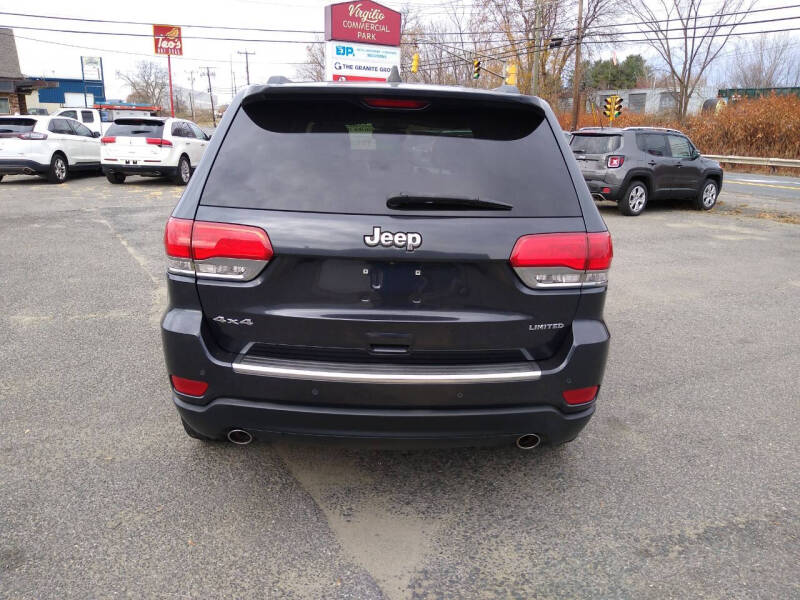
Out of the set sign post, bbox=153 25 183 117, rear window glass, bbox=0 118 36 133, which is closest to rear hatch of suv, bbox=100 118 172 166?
rear window glass, bbox=0 118 36 133

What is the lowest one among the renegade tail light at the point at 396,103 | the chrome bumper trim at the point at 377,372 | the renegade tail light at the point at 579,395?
the renegade tail light at the point at 579,395

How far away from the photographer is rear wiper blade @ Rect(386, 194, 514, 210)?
8.00 ft

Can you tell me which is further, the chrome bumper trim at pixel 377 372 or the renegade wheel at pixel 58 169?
the renegade wheel at pixel 58 169

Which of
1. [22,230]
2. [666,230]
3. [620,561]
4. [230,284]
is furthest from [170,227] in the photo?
[666,230]

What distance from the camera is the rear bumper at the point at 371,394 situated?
2432mm

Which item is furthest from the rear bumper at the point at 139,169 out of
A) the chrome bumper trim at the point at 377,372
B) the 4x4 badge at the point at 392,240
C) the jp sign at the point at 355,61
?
the 4x4 badge at the point at 392,240

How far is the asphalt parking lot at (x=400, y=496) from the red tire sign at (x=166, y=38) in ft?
147

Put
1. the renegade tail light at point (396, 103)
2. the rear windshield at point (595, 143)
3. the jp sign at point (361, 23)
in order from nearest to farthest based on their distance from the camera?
the renegade tail light at point (396, 103) < the rear windshield at point (595, 143) < the jp sign at point (361, 23)

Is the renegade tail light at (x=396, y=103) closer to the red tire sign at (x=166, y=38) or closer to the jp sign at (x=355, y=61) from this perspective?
the jp sign at (x=355, y=61)

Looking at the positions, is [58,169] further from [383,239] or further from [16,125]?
[383,239]

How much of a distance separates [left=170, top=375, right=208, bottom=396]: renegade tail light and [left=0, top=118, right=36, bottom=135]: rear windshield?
1566 centimetres

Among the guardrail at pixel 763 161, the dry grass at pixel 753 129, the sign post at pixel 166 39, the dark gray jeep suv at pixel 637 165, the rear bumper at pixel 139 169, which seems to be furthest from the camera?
the sign post at pixel 166 39

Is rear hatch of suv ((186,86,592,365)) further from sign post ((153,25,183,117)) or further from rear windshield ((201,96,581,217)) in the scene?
sign post ((153,25,183,117))

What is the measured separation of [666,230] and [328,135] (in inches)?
404
